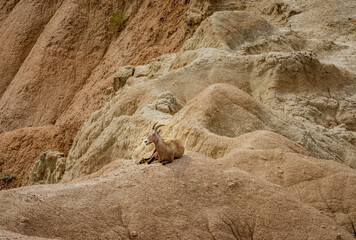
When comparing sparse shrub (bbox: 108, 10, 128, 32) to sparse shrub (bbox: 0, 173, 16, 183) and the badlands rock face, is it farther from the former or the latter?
sparse shrub (bbox: 0, 173, 16, 183)

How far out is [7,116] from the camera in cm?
2200

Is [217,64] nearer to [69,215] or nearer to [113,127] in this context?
[113,127]

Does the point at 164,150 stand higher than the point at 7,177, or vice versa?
the point at 164,150

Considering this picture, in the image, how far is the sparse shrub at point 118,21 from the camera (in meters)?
23.6

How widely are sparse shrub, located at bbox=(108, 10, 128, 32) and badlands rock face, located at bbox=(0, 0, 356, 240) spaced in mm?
284

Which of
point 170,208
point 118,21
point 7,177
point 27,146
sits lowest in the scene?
point 7,177

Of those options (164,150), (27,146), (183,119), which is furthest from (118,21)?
(164,150)

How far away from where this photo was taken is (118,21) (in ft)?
77.3

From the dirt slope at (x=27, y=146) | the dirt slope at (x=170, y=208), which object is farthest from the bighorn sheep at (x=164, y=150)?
the dirt slope at (x=27, y=146)

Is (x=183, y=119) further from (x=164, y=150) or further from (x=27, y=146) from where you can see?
(x=27, y=146)

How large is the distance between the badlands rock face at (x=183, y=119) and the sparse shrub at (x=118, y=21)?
284 millimetres

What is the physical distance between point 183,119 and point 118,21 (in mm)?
15754

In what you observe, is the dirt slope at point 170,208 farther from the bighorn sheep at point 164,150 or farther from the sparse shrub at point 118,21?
the sparse shrub at point 118,21

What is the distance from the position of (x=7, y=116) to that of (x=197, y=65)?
1273 cm
